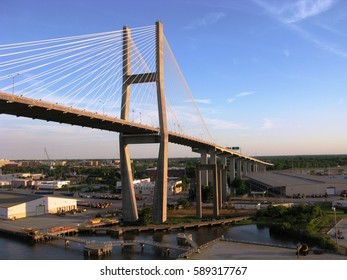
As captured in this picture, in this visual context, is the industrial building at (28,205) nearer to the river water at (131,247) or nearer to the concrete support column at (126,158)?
the river water at (131,247)

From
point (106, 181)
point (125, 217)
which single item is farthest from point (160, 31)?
point (106, 181)

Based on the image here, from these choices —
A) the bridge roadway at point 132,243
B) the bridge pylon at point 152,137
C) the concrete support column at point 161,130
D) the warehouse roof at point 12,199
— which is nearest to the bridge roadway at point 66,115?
the bridge pylon at point 152,137

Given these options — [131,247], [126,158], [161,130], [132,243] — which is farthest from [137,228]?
[161,130]

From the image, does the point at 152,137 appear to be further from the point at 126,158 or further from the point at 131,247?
the point at 131,247

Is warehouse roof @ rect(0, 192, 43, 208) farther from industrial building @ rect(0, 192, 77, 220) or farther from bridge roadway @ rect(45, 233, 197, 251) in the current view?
bridge roadway @ rect(45, 233, 197, 251)

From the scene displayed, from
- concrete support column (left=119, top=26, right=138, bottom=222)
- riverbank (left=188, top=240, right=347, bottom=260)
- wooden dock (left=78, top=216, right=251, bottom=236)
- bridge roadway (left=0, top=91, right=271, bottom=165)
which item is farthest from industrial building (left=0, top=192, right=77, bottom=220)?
riverbank (left=188, top=240, right=347, bottom=260)
